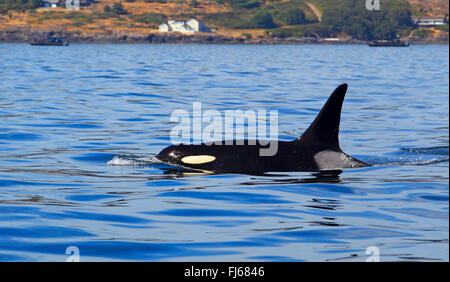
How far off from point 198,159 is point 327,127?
1.95 m

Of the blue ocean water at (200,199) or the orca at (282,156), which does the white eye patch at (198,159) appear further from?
the blue ocean water at (200,199)

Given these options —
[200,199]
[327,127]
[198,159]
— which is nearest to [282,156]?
[327,127]

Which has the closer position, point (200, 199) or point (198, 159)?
point (200, 199)

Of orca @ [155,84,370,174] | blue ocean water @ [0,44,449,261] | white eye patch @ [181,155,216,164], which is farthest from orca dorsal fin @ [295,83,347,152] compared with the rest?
white eye patch @ [181,155,216,164]

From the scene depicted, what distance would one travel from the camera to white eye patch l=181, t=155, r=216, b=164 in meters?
11.7

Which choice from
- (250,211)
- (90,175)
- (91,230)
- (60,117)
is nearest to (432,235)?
(250,211)

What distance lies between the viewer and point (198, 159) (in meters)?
11.7

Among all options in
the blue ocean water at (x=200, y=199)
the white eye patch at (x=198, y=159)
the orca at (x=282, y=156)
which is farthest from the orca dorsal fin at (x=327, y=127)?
the white eye patch at (x=198, y=159)

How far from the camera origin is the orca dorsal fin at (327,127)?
11.1 m

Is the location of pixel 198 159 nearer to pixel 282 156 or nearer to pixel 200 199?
pixel 282 156

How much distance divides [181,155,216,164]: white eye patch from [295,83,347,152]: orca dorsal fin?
1328 millimetres

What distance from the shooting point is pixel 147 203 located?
31.6 feet

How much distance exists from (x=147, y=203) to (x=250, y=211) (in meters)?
1.29
